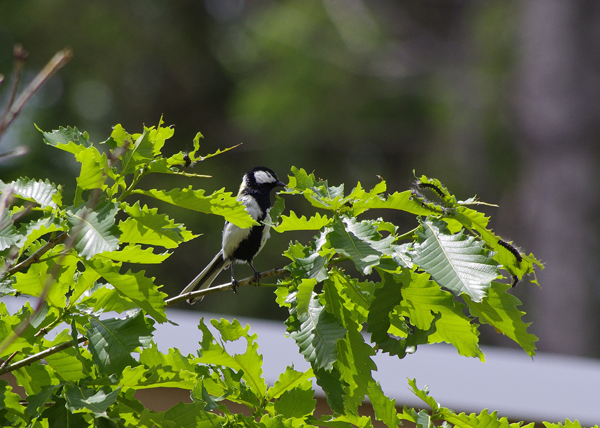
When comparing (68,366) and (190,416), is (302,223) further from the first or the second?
(68,366)

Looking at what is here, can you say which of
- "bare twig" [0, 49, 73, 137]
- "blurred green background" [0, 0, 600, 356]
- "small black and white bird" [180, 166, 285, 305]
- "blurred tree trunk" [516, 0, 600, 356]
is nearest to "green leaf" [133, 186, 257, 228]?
"bare twig" [0, 49, 73, 137]

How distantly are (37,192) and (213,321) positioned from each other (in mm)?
499

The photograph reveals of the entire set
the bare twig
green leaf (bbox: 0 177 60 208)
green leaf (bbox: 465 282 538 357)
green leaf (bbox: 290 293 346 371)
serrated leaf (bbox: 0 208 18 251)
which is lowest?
green leaf (bbox: 290 293 346 371)

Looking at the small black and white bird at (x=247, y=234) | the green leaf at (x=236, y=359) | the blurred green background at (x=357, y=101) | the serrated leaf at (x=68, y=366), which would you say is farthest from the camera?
the blurred green background at (x=357, y=101)

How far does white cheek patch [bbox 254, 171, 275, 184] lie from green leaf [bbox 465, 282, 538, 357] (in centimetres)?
231

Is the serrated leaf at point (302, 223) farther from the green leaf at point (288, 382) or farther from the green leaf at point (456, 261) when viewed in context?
the green leaf at point (288, 382)

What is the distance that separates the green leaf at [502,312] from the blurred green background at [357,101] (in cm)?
1047

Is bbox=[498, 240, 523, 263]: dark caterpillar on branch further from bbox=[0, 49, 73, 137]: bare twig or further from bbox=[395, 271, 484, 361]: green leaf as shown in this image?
bbox=[0, 49, 73, 137]: bare twig

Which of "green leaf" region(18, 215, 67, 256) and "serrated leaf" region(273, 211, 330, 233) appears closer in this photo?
"green leaf" region(18, 215, 67, 256)

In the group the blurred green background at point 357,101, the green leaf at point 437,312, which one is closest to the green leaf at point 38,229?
the green leaf at point 437,312

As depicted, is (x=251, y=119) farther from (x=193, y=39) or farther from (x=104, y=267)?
(x=104, y=267)

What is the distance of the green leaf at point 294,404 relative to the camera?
1.51 meters

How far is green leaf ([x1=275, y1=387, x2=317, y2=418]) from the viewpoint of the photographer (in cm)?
151

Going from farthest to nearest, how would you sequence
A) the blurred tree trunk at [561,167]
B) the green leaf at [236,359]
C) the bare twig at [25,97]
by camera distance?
the blurred tree trunk at [561,167]
the green leaf at [236,359]
the bare twig at [25,97]
